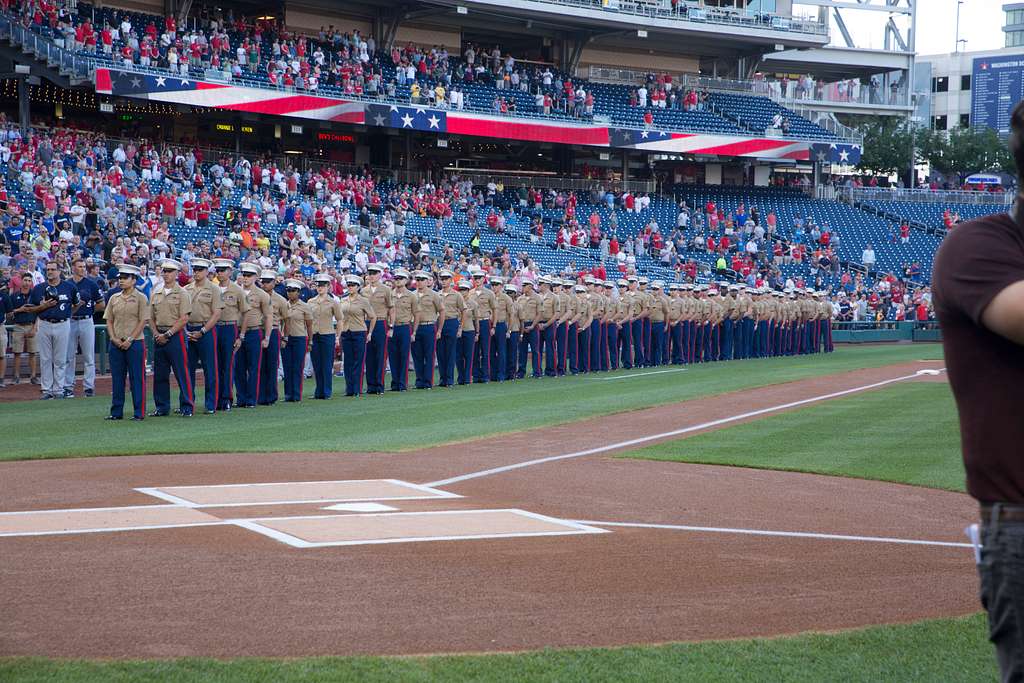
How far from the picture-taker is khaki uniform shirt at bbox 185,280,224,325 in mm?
16141

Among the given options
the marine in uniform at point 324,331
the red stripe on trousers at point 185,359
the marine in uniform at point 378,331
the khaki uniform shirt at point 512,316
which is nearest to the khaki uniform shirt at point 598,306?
the khaki uniform shirt at point 512,316

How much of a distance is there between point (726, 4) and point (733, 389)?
134 ft

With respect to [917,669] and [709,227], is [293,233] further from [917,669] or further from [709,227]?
[917,669]

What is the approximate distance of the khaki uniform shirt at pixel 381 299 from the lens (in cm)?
2033

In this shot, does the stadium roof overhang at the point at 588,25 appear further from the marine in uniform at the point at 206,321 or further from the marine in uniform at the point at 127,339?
the marine in uniform at the point at 127,339

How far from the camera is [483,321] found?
23.1m

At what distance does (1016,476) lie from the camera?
2.96 m

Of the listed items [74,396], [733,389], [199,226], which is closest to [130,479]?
[74,396]

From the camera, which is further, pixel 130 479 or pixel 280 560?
pixel 130 479

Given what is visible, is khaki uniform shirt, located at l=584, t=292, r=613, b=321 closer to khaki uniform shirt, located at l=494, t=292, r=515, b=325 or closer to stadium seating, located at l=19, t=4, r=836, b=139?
khaki uniform shirt, located at l=494, t=292, r=515, b=325

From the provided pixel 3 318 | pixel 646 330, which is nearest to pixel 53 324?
pixel 3 318

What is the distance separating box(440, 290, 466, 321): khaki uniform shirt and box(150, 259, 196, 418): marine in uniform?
700 cm

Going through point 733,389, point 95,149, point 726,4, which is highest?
point 726,4

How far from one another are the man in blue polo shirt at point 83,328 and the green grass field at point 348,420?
62cm
